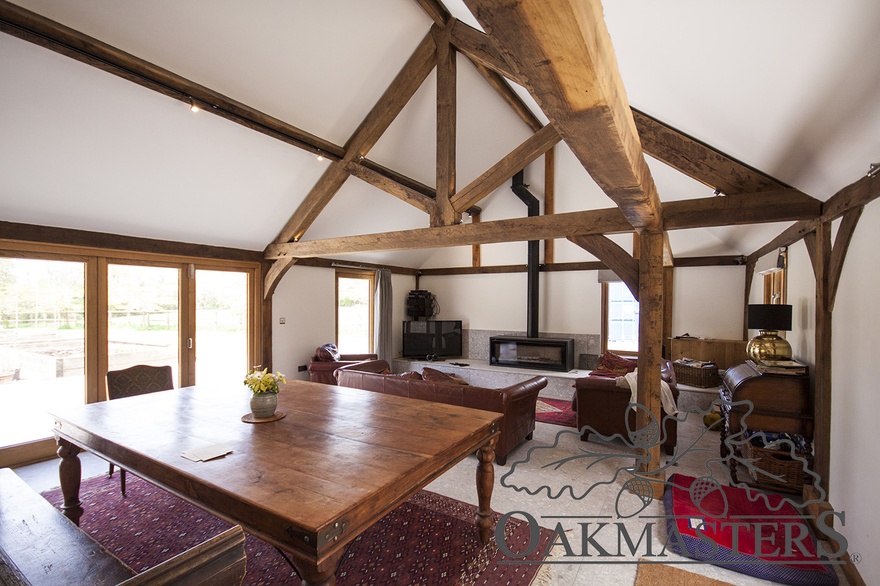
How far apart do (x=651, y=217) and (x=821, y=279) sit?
4.05ft

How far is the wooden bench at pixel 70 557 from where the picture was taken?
649 millimetres

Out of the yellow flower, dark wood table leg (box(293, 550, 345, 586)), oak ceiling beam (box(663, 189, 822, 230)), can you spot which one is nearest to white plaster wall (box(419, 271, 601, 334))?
oak ceiling beam (box(663, 189, 822, 230))

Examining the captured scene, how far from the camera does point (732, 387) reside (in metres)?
3.20

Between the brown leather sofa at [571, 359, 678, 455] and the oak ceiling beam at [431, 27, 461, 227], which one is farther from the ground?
the oak ceiling beam at [431, 27, 461, 227]

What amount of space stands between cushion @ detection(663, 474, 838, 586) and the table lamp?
1.06 m

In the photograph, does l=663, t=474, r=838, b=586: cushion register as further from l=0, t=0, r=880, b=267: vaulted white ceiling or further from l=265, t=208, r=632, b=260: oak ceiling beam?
l=265, t=208, r=632, b=260: oak ceiling beam

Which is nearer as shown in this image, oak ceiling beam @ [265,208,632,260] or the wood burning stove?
oak ceiling beam @ [265,208,632,260]

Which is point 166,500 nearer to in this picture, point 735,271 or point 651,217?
point 651,217

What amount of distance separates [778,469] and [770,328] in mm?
1087

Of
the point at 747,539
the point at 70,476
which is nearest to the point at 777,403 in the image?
the point at 747,539

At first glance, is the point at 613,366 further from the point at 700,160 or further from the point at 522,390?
the point at 700,160

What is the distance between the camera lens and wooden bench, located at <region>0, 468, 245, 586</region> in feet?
2.13

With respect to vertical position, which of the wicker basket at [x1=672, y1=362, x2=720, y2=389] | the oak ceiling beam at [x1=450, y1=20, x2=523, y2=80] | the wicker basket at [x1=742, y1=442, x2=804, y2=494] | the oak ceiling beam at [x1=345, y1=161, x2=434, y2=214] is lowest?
the wicker basket at [x1=742, y1=442, x2=804, y2=494]

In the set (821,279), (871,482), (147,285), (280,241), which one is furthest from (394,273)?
(871,482)
